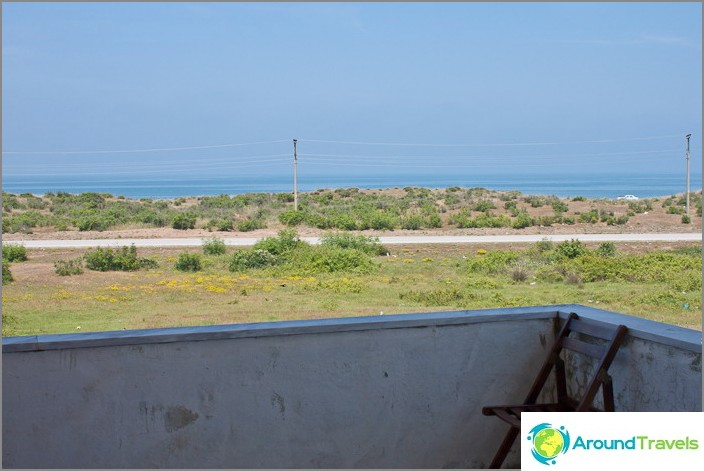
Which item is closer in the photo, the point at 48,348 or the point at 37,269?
the point at 48,348

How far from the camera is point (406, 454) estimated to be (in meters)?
3.18

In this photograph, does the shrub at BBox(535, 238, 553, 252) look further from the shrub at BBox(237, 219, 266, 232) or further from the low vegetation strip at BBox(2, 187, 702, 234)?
the shrub at BBox(237, 219, 266, 232)

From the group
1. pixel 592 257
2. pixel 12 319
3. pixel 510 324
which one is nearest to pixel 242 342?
pixel 510 324

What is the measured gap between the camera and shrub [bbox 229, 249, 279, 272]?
16.2 m

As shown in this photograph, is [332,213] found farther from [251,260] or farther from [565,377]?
[565,377]

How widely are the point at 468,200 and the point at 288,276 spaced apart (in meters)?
25.5

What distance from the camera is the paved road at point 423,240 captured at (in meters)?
21.2

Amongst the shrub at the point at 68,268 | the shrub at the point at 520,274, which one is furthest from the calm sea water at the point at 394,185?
the shrub at the point at 520,274

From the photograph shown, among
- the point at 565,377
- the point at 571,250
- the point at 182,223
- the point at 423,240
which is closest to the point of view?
the point at 565,377

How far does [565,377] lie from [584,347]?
25cm

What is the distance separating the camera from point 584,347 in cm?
309

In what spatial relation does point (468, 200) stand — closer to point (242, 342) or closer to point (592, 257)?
point (592, 257)

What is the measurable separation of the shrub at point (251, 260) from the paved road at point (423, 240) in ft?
13.3

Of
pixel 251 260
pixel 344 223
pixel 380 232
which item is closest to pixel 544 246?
pixel 251 260
